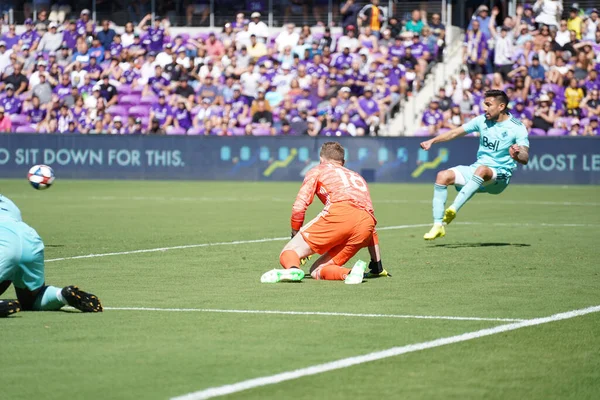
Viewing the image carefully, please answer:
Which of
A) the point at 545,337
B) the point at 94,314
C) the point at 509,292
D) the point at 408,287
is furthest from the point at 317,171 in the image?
the point at 545,337

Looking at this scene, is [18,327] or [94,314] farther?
[94,314]

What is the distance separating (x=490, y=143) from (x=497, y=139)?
116 millimetres

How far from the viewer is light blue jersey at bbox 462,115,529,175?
48.9 feet

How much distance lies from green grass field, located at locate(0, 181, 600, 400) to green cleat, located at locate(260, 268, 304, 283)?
0.09 m

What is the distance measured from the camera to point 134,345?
7293 millimetres

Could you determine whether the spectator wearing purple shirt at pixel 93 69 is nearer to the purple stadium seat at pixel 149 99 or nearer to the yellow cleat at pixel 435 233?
the purple stadium seat at pixel 149 99

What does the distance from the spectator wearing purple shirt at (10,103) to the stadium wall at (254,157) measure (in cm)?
261

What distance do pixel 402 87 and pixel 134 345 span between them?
25.4 metres

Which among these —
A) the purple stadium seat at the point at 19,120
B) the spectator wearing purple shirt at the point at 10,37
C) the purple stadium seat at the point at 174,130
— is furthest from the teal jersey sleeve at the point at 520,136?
the spectator wearing purple shirt at the point at 10,37

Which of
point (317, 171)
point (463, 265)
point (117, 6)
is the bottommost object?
point (463, 265)

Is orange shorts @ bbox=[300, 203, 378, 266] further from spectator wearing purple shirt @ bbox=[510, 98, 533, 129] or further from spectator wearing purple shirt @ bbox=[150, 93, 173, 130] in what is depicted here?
spectator wearing purple shirt @ bbox=[150, 93, 173, 130]

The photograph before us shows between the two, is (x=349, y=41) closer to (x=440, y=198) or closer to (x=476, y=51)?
(x=476, y=51)

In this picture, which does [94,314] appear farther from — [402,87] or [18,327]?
[402,87]

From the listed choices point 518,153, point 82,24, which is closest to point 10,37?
point 82,24
